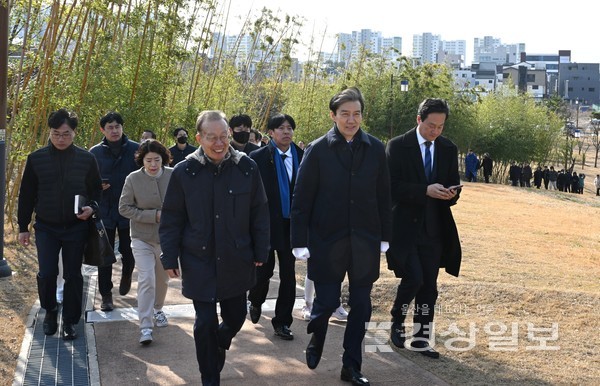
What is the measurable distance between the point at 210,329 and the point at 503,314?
3.28m

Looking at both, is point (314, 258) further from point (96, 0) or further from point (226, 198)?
point (96, 0)

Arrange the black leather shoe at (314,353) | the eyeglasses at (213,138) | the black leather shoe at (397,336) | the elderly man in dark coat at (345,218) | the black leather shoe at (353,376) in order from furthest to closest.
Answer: the black leather shoe at (397,336) < the black leather shoe at (314,353) < the elderly man in dark coat at (345,218) < the black leather shoe at (353,376) < the eyeglasses at (213,138)

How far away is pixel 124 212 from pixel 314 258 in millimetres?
1988

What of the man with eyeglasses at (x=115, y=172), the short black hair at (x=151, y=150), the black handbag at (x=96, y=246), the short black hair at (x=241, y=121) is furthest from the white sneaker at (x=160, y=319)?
the short black hair at (x=241, y=121)

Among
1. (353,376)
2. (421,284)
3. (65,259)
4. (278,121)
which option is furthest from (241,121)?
(353,376)

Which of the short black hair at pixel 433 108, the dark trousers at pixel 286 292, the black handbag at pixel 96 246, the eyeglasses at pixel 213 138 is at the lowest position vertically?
the dark trousers at pixel 286 292

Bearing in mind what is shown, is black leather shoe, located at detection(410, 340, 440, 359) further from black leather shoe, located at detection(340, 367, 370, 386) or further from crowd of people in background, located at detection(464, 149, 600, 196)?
crowd of people in background, located at detection(464, 149, 600, 196)

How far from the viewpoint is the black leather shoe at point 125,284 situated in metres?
7.63

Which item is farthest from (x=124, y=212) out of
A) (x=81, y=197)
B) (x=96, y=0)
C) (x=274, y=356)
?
(x=96, y=0)

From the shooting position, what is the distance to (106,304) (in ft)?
23.8

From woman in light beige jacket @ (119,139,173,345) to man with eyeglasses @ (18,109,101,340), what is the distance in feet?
1.27

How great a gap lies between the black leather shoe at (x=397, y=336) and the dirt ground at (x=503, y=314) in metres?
0.18

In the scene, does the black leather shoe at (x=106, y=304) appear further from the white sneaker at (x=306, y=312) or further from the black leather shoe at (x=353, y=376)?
the black leather shoe at (x=353, y=376)

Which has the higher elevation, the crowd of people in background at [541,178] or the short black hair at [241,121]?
the short black hair at [241,121]
